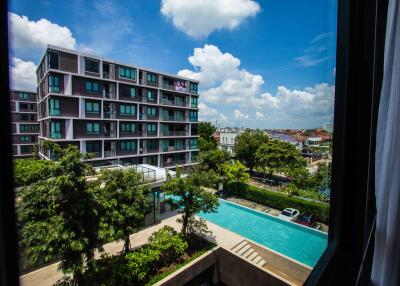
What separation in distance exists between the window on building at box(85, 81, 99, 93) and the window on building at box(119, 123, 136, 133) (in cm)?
188

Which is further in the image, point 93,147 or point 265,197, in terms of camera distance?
point 93,147

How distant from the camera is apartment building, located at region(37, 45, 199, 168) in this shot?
724 centimetres

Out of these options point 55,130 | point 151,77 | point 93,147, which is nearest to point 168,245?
point 55,130

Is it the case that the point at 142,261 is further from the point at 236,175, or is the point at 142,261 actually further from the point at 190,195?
the point at 236,175

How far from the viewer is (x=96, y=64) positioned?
28.3 feet

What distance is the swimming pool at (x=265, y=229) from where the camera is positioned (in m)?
4.44

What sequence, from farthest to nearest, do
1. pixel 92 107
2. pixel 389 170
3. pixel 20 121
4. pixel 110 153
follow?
1. pixel 110 153
2. pixel 92 107
3. pixel 389 170
4. pixel 20 121

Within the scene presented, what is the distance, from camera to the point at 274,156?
10688 mm

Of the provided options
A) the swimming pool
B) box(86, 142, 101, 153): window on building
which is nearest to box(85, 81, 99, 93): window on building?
box(86, 142, 101, 153): window on building

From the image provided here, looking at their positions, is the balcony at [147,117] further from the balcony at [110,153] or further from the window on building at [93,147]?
the window on building at [93,147]

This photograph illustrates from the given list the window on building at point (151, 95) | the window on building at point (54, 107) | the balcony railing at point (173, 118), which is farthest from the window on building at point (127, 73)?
the window on building at point (54, 107)

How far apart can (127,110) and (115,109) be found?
676mm

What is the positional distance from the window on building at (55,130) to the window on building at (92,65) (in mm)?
2580

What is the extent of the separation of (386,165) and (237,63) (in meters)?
3.56
